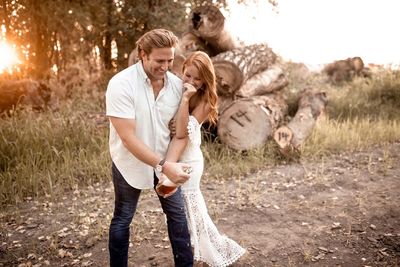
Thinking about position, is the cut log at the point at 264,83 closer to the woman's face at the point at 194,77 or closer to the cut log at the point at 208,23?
the cut log at the point at 208,23

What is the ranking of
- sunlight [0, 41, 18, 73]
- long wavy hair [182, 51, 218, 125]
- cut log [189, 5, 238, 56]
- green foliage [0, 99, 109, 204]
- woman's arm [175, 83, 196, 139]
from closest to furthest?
woman's arm [175, 83, 196, 139]
long wavy hair [182, 51, 218, 125]
green foliage [0, 99, 109, 204]
cut log [189, 5, 238, 56]
sunlight [0, 41, 18, 73]

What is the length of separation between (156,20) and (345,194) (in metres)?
5.35

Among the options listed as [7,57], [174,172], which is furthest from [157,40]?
[7,57]

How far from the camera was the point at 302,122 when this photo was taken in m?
6.41

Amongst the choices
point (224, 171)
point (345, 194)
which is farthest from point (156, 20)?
point (345, 194)

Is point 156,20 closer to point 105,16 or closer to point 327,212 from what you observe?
point 105,16

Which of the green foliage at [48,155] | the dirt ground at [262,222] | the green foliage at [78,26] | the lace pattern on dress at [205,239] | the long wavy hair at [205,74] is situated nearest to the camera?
the long wavy hair at [205,74]

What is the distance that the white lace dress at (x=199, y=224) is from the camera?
9.31 ft

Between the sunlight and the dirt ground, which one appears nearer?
the dirt ground

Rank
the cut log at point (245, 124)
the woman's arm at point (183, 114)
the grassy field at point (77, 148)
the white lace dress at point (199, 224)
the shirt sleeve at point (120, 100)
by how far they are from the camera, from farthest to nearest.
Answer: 1. the cut log at point (245, 124)
2. the grassy field at point (77, 148)
3. the white lace dress at point (199, 224)
4. the woman's arm at point (183, 114)
5. the shirt sleeve at point (120, 100)

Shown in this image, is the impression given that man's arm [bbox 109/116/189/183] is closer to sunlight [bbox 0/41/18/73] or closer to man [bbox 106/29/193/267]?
man [bbox 106/29/193/267]

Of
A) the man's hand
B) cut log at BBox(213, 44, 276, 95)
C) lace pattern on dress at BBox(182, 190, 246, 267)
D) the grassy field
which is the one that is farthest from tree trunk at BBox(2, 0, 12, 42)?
the man's hand

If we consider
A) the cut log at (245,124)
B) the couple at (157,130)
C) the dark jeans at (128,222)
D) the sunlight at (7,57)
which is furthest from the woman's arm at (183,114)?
the sunlight at (7,57)

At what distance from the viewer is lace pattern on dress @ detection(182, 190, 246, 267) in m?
2.98
